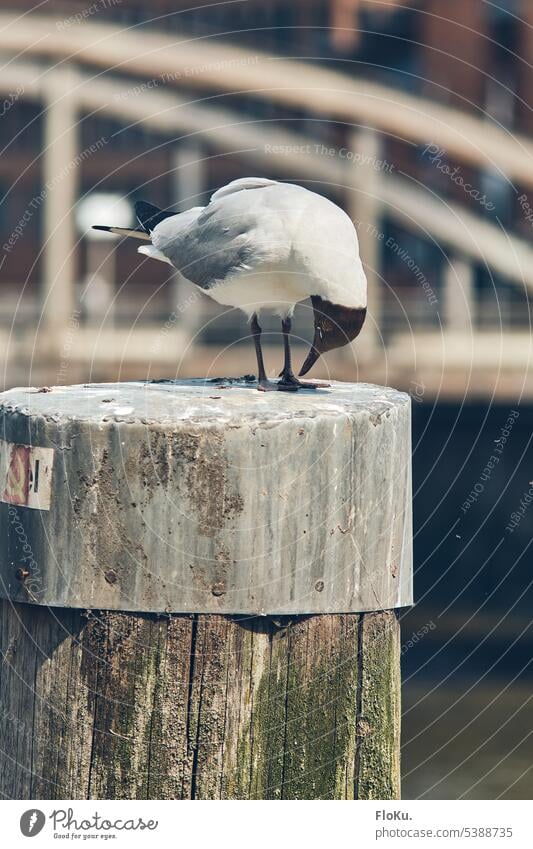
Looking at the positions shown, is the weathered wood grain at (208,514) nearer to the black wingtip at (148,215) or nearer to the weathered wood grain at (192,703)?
the weathered wood grain at (192,703)

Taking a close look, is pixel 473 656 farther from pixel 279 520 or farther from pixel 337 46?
pixel 337 46

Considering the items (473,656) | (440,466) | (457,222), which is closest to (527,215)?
(457,222)

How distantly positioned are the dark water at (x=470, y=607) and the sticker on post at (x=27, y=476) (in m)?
10.1

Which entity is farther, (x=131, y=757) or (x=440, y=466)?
(x=440, y=466)

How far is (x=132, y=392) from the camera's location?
3.46 m

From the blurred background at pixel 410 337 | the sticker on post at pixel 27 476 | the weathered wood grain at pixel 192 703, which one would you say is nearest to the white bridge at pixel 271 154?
the blurred background at pixel 410 337

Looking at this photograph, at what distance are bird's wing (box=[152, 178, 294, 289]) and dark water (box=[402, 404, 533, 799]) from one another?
8378 millimetres

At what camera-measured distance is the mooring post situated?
2.80 metres

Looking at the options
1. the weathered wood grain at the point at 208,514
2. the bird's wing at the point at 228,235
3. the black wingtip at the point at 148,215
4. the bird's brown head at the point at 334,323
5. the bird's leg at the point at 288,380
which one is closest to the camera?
the weathered wood grain at the point at 208,514

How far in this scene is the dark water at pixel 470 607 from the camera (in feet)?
45.4

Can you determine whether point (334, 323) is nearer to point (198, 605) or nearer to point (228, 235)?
point (228, 235)

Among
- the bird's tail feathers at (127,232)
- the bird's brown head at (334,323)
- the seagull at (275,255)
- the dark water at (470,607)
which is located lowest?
the dark water at (470,607)

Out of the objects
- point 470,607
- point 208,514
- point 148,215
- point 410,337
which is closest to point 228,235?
point 148,215

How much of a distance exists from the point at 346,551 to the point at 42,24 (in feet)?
58.9
